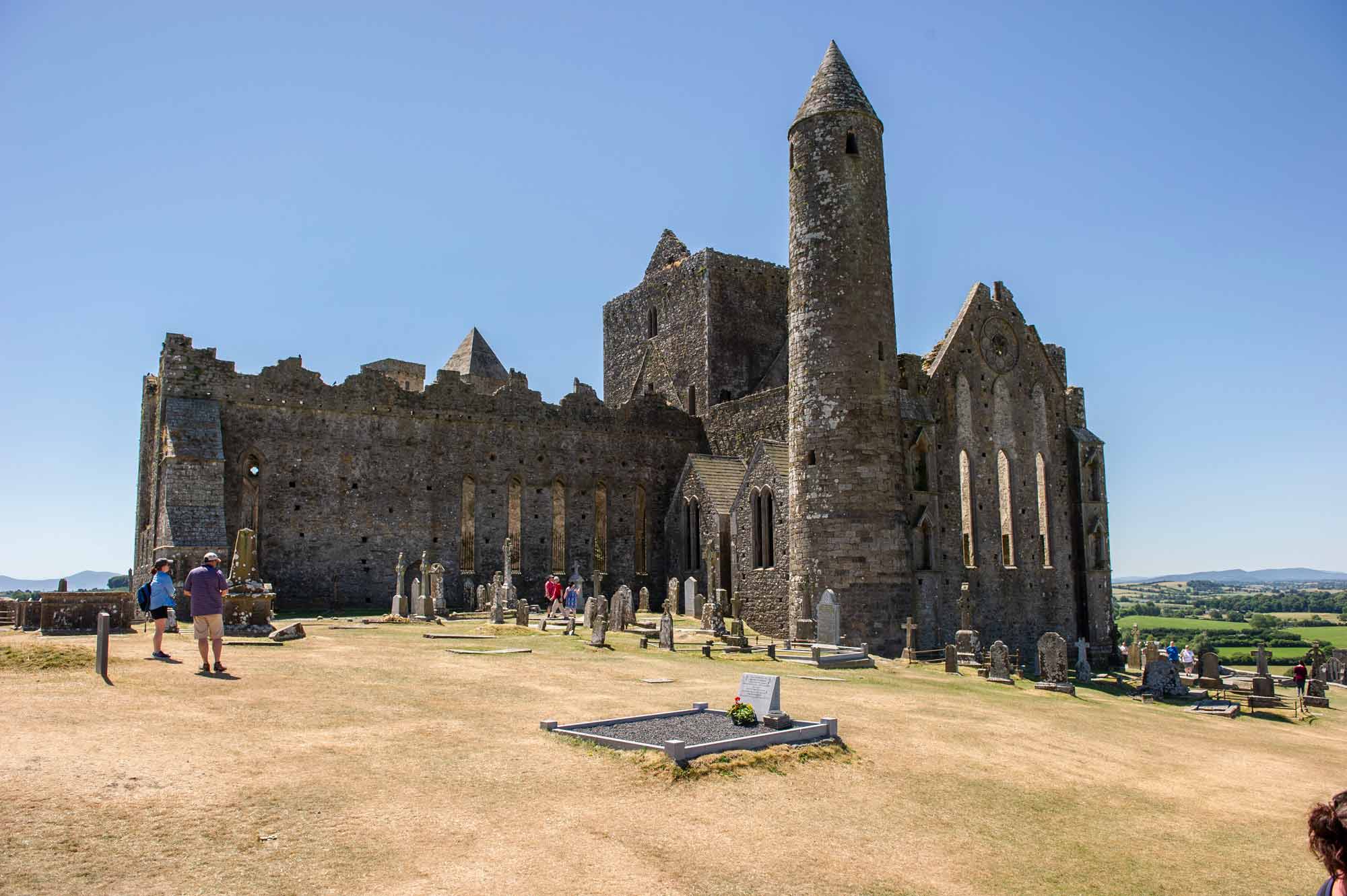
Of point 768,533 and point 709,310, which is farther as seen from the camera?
point 709,310

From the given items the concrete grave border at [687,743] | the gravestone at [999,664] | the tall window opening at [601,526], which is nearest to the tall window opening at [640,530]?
the tall window opening at [601,526]

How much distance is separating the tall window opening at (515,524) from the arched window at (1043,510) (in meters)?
17.6

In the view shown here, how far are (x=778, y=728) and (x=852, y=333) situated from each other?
16.4 meters

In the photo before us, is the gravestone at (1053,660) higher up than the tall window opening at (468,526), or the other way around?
the tall window opening at (468,526)

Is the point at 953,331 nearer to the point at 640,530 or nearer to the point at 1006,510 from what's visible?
the point at 1006,510

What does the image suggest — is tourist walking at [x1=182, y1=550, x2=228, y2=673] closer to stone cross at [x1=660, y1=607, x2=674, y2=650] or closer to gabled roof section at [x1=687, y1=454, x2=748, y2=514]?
stone cross at [x1=660, y1=607, x2=674, y2=650]

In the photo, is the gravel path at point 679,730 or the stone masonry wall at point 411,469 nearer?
the gravel path at point 679,730

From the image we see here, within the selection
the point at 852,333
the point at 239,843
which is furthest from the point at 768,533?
the point at 239,843

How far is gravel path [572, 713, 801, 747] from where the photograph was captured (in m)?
11.2

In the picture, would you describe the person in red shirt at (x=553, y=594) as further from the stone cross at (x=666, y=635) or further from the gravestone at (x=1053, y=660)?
the gravestone at (x=1053, y=660)

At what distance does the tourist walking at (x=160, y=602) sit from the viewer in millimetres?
14344

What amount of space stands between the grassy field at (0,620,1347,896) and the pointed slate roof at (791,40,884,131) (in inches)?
706

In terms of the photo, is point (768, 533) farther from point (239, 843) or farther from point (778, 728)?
point (239, 843)

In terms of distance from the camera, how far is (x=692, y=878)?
7.74m
